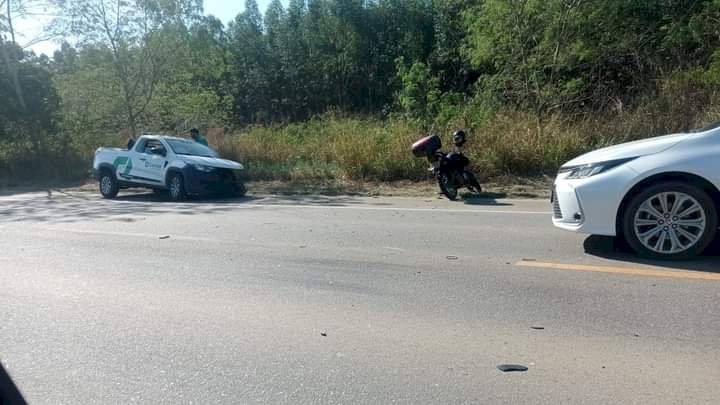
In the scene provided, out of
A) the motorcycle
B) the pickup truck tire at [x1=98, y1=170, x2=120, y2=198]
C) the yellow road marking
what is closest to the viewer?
→ the yellow road marking

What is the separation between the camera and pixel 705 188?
543 cm

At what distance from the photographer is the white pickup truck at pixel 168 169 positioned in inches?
515

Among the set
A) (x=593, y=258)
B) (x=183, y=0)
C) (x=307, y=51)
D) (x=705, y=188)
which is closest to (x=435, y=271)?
(x=593, y=258)

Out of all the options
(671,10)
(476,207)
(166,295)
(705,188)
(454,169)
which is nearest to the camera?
(166,295)

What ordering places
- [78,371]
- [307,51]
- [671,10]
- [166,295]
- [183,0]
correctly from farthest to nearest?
1. [307,51]
2. [183,0]
3. [671,10]
4. [166,295]
5. [78,371]

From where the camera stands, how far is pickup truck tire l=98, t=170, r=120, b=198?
14.9 metres

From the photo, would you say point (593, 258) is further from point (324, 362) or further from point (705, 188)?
point (324, 362)

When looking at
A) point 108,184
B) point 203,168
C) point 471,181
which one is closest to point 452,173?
point 471,181

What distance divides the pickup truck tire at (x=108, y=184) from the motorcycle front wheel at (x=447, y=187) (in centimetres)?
883

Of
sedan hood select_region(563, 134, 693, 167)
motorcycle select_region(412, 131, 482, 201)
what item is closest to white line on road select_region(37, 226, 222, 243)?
sedan hood select_region(563, 134, 693, 167)

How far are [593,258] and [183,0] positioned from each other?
2126cm

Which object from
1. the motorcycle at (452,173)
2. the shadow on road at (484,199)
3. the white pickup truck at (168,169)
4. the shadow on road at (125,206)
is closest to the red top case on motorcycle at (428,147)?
the motorcycle at (452,173)

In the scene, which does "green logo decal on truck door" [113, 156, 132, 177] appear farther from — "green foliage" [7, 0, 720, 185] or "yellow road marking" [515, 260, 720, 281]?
"yellow road marking" [515, 260, 720, 281]

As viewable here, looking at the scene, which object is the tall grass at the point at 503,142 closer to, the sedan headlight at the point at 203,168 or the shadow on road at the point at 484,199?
the shadow on road at the point at 484,199
